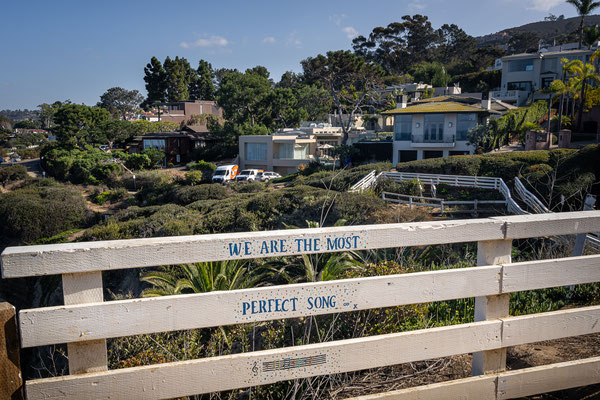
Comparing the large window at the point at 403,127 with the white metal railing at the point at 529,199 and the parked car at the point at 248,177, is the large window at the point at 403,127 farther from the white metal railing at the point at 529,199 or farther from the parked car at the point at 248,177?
the white metal railing at the point at 529,199

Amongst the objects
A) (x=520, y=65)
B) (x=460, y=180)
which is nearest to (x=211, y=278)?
(x=460, y=180)

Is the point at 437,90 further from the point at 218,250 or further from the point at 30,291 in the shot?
the point at 218,250

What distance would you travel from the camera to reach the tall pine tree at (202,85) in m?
92.0

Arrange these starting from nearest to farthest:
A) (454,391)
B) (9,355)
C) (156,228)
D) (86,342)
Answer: (9,355) → (86,342) → (454,391) → (156,228)

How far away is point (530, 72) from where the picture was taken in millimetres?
54375

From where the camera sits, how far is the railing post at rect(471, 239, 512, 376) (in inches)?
107

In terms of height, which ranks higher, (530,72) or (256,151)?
(530,72)

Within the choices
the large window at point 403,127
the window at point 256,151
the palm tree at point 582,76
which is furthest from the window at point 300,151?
the palm tree at point 582,76

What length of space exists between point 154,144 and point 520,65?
4567 cm

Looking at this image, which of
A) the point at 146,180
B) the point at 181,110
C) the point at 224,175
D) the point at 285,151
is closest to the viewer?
the point at 224,175

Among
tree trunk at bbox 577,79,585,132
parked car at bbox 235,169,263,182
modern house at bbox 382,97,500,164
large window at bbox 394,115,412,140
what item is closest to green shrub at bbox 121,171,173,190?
parked car at bbox 235,169,263,182

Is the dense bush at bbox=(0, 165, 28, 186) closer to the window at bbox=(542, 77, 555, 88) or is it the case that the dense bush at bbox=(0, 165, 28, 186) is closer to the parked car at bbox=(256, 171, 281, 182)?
the parked car at bbox=(256, 171, 281, 182)

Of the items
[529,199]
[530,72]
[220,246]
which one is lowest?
[529,199]

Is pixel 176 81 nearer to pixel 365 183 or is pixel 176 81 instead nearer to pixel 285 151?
pixel 285 151
